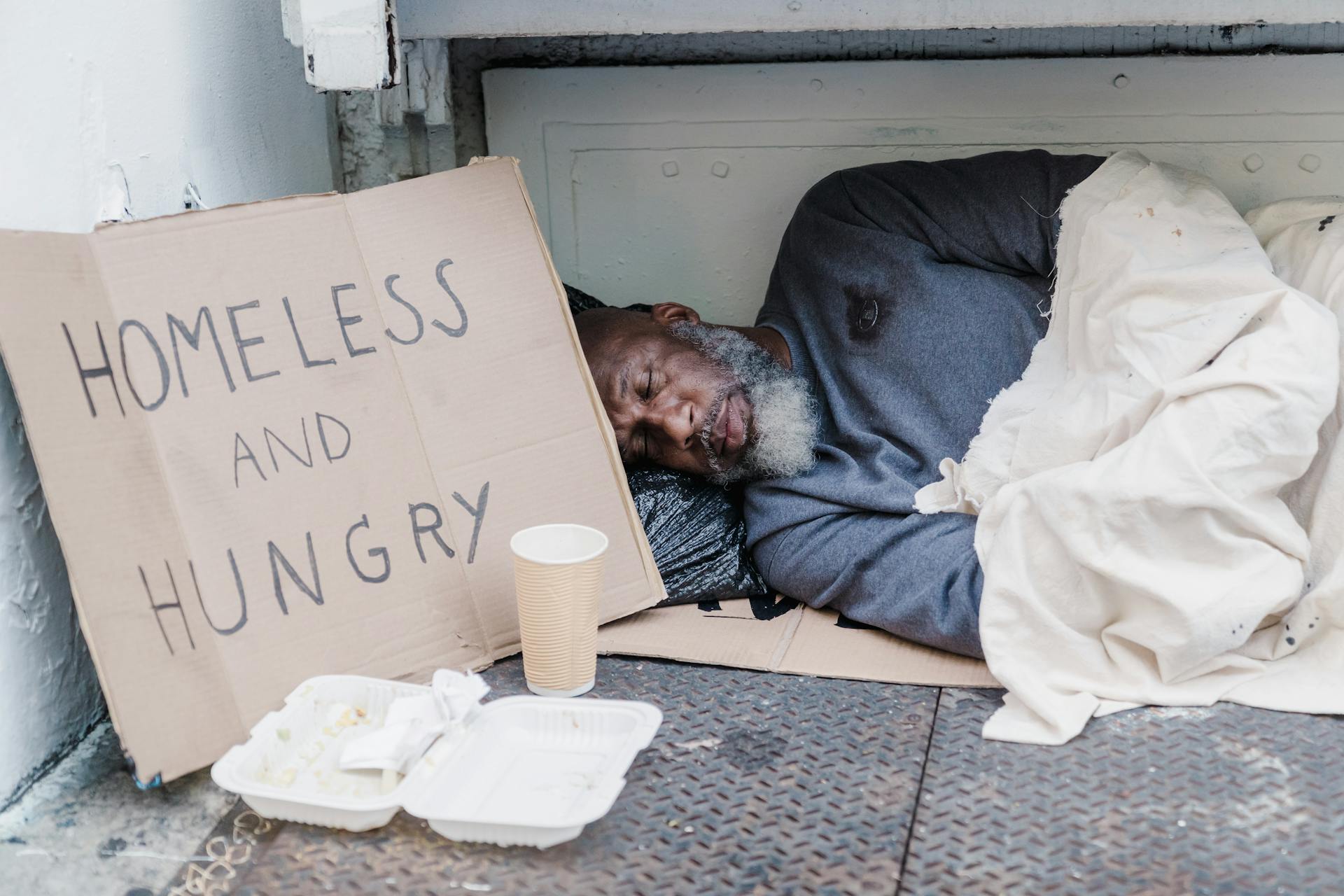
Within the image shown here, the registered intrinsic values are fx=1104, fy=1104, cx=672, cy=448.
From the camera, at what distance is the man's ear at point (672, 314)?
2.28 metres

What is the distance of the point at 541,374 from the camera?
5.75ft

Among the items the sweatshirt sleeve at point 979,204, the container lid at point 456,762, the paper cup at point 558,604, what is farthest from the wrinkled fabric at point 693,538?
the sweatshirt sleeve at point 979,204

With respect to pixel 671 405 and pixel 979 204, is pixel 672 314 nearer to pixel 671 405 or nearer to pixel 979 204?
pixel 671 405

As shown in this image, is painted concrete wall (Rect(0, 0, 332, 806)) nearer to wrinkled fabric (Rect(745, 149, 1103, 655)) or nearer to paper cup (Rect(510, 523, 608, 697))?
paper cup (Rect(510, 523, 608, 697))

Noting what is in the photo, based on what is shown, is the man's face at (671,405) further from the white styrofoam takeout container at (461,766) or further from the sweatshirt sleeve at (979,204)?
the white styrofoam takeout container at (461,766)

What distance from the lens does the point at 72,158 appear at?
1.51m

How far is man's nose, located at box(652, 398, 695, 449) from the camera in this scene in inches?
80.8

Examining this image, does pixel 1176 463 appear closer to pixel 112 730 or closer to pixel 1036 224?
pixel 1036 224

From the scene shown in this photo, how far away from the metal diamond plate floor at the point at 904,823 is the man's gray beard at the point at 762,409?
582mm

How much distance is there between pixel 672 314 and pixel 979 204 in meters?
0.64

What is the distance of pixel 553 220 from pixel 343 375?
1.11 meters

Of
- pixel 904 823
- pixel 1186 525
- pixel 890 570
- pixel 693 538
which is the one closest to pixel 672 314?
pixel 693 538

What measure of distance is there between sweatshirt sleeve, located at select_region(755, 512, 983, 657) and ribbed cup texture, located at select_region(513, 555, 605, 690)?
438 mm

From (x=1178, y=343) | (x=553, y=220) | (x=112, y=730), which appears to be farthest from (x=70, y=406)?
(x=1178, y=343)
